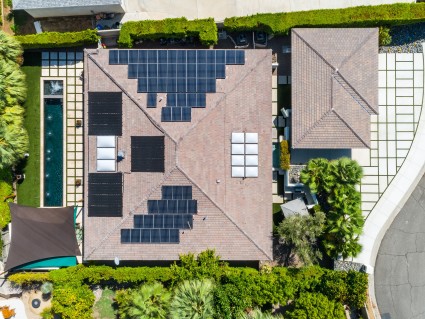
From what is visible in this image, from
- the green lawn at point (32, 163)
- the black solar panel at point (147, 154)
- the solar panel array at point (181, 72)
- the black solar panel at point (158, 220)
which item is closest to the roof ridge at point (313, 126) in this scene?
the solar panel array at point (181, 72)

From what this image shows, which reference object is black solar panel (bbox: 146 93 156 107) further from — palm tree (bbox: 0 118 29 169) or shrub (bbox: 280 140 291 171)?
shrub (bbox: 280 140 291 171)

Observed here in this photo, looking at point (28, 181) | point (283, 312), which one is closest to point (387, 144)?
point (283, 312)

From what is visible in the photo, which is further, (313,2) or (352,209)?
(313,2)

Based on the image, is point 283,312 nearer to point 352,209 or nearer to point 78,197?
point 352,209

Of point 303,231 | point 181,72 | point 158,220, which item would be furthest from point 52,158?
point 303,231

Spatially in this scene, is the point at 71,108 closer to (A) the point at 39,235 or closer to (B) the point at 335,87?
(A) the point at 39,235
